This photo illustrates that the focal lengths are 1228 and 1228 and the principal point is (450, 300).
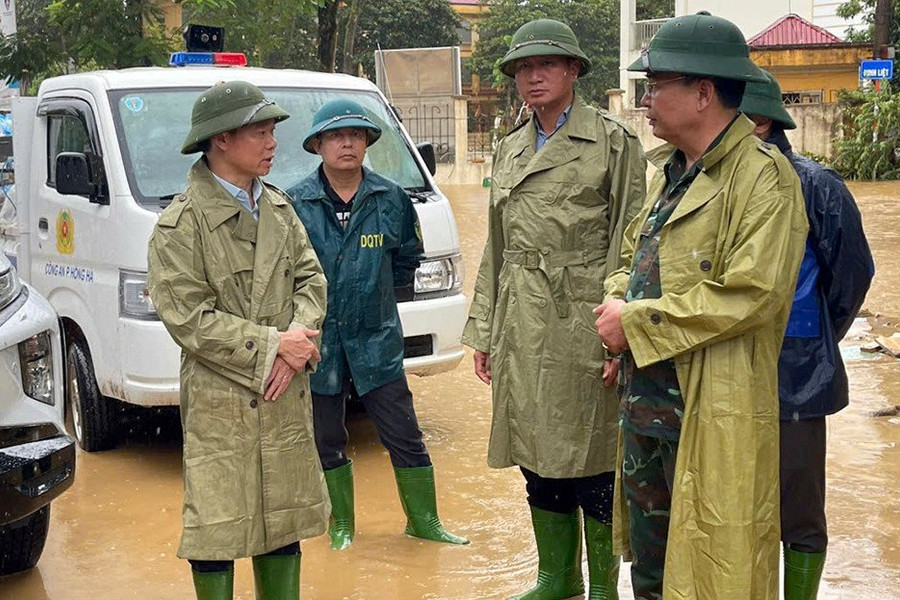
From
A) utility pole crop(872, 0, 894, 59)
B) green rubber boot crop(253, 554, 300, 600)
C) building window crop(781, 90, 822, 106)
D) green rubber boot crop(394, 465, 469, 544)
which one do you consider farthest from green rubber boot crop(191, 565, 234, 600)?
building window crop(781, 90, 822, 106)

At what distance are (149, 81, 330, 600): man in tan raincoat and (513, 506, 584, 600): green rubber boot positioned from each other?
101cm

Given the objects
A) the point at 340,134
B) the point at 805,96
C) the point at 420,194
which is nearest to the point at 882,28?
the point at 805,96

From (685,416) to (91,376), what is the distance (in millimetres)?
4540

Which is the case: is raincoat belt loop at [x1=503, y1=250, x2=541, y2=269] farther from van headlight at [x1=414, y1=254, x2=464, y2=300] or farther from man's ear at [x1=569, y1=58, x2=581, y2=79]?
van headlight at [x1=414, y1=254, x2=464, y2=300]

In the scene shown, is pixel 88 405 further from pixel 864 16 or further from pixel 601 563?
pixel 864 16

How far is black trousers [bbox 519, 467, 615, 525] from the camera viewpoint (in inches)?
173

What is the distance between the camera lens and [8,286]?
4.52 meters

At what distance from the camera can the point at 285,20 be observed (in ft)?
48.3

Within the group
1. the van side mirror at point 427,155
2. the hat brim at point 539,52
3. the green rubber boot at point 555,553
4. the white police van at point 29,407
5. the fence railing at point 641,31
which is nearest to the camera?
the white police van at point 29,407

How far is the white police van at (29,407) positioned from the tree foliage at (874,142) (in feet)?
77.1

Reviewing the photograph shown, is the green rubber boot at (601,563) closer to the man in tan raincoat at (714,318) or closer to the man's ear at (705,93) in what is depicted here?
the man in tan raincoat at (714,318)

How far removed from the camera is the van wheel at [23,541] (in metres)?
4.91

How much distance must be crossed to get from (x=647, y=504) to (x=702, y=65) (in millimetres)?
1164

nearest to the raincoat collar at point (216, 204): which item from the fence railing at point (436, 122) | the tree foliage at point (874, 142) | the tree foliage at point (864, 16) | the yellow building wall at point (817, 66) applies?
the tree foliage at point (874, 142)
